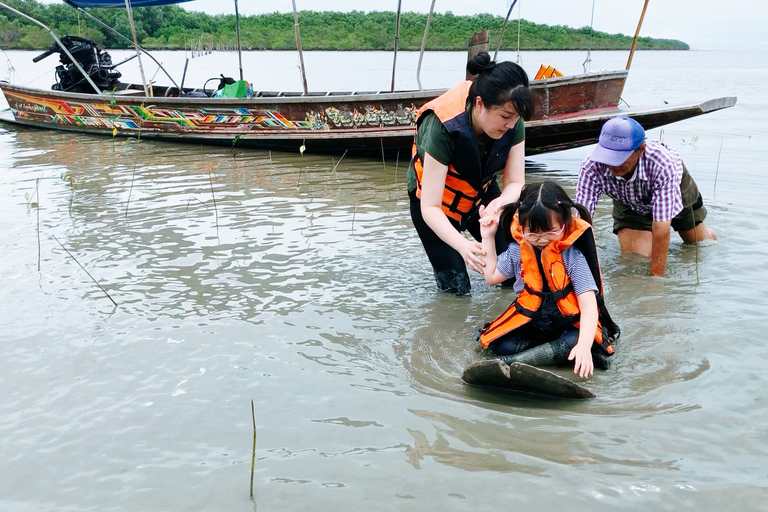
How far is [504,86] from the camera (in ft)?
10.7

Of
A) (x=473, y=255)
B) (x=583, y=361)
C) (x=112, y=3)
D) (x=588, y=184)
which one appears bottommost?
(x=583, y=361)

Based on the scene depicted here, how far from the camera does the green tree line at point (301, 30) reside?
3116cm

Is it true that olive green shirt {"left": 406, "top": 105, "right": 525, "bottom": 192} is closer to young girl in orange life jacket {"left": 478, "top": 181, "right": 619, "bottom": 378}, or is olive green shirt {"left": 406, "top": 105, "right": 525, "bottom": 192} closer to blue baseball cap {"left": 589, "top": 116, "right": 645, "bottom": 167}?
young girl in orange life jacket {"left": 478, "top": 181, "right": 619, "bottom": 378}

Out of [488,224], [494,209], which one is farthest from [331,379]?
[494,209]

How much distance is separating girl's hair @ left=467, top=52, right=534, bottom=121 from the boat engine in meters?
10.8

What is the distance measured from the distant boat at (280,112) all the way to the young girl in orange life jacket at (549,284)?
429 cm

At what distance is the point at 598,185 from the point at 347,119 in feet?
16.4

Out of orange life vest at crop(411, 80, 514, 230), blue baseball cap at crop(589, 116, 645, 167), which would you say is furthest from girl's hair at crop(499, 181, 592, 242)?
blue baseball cap at crop(589, 116, 645, 167)

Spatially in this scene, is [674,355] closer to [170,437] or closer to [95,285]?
[170,437]

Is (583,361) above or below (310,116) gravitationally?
below

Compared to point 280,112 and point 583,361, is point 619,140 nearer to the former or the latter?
point 583,361

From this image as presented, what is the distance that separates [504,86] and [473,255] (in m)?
0.80

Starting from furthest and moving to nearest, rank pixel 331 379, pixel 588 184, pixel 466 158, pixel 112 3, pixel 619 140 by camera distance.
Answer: pixel 112 3 < pixel 588 184 < pixel 619 140 < pixel 466 158 < pixel 331 379

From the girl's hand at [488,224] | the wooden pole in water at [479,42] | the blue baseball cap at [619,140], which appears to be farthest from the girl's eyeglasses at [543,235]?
the wooden pole in water at [479,42]
